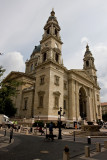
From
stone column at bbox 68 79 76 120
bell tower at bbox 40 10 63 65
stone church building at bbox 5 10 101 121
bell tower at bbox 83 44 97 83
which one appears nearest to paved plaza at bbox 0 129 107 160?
stone church building at bbox 5 10 101 121

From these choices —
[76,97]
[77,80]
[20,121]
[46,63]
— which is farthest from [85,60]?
[20,121]

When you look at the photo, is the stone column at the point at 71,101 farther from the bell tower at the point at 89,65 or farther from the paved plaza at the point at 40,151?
the paved plaza at the point at 40,151

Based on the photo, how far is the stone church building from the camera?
32.7 m

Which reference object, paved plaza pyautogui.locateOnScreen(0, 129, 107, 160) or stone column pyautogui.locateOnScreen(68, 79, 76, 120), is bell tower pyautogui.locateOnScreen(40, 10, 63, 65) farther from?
paved plaza pyautogui.locateOnScreen(0, 129, 107, 160)

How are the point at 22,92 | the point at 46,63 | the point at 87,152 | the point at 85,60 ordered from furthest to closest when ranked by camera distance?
1. the point at 85,60
2. the point at 22,92
3. the point at 46,63
4. the point at 87,152

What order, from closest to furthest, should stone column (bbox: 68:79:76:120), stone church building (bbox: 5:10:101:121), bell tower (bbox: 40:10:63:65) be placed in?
stone church building (bbox: 5:10:101:121) → stone column (bbox: 68:79:76:120) → bell tower (bbox: 40:10:63:65)

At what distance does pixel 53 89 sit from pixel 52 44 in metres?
13.9

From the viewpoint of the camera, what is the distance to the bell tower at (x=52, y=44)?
121 feet

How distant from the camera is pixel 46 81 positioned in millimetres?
33844

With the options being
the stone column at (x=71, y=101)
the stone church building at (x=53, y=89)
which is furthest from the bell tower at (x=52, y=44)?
the stone column at (x=71, y=101)

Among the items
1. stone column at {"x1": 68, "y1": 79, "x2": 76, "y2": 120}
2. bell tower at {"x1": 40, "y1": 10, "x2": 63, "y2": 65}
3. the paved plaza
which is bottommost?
the paved plaza

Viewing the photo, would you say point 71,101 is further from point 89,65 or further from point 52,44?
point 89,65

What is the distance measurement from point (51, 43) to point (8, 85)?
28532mm

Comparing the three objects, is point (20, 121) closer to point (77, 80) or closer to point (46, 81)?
point (46, 81)
